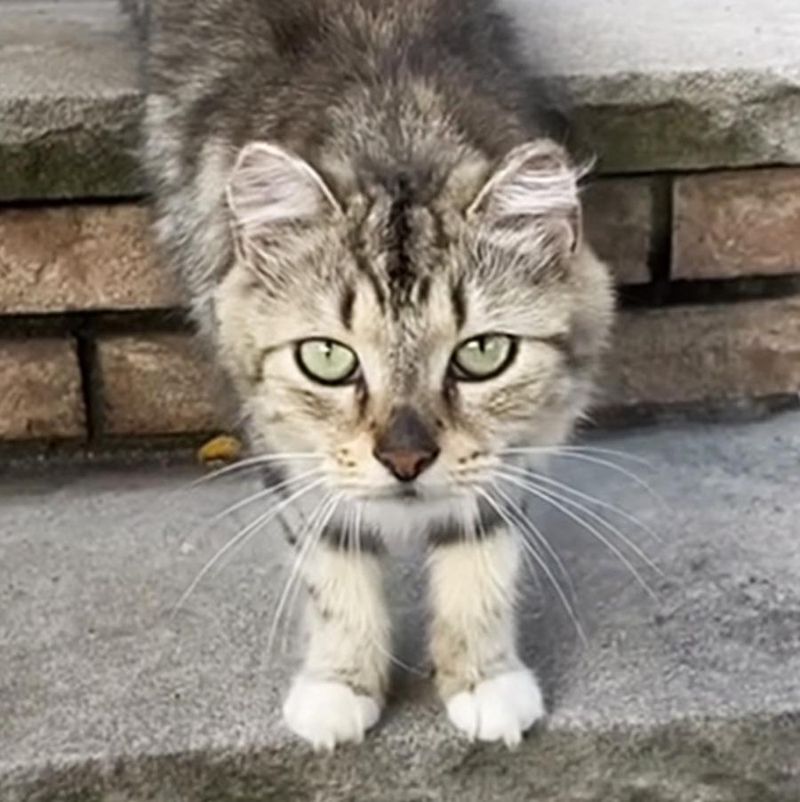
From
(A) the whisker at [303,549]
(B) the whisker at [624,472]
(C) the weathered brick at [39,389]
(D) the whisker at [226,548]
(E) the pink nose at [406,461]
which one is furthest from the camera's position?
(C) the weathered brick at [39,389]

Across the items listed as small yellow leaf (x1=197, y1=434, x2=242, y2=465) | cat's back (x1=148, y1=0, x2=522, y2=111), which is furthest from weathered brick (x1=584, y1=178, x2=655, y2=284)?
small yellow leaf (x1=197, y1=434, x2=242, y2=465)

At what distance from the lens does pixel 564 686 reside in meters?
1.65

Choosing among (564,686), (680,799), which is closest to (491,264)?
(564,686)

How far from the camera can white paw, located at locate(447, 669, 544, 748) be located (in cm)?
158

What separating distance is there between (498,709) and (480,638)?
64 mm

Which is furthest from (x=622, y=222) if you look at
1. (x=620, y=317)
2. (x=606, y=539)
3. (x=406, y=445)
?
(x=406, y=445)

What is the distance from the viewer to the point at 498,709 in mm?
1586

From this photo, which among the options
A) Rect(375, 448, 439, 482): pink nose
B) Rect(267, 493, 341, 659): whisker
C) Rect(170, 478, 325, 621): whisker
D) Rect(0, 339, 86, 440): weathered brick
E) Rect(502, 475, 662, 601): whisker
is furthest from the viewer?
Rect(0, 339, 86, 440): weathered brick

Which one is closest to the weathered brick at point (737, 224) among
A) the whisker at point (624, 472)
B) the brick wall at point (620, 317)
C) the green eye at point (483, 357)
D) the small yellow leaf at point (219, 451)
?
the brick wall at point (620, 317)

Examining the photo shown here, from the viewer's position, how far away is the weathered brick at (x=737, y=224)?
205 centimetres

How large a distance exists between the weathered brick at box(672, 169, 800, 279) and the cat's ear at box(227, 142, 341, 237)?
665 millimetres

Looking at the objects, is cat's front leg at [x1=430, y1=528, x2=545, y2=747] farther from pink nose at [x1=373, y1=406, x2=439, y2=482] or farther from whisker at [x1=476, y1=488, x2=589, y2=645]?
pink nose at [x1=373, y1=406, x2=439, y2=482]

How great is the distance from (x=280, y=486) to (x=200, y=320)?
0.26m

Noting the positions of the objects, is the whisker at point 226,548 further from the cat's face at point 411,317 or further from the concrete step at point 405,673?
the cat's face at point 411,317
